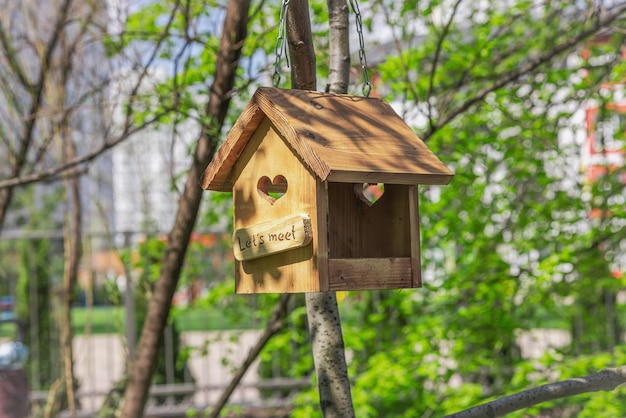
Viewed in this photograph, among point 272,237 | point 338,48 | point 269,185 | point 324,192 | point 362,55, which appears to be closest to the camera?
point 324,192

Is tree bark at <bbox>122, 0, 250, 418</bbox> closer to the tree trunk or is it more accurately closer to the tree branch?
the tree trunk

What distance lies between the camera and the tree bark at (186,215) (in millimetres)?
3201

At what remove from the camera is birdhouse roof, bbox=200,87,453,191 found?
178 cm

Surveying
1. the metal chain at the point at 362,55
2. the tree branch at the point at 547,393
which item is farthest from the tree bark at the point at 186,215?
the tree branch at the point at 547,393

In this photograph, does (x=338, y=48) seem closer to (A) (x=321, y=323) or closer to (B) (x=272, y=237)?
Result: (B) (x=272, y=237)

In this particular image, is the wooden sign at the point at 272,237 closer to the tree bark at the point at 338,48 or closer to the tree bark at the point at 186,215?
the tree bark at the point at 338,48

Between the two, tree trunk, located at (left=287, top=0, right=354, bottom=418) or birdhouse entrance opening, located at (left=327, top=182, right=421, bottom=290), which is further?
tree trunk, located at (left=287, top=0, right=354, bottom=418)

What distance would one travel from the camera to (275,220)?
2.01 m

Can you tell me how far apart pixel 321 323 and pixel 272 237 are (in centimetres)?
40

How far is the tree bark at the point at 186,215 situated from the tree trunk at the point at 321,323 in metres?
0.92

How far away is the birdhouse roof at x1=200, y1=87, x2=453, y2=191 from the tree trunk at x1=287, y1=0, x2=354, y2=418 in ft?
0.73

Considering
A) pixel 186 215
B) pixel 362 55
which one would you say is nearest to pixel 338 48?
pixel 362 55

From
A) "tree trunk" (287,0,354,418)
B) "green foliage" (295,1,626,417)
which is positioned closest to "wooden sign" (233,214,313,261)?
"tree trunk" (287,0,354,418)

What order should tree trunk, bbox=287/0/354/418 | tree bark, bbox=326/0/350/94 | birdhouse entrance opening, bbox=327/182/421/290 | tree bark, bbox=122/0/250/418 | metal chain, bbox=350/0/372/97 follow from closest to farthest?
Result: birdhouse entrance opening, bbox=327/182/421/290
metal chain, bbox=350/0/372/97
tree trunk, bbox=287/0/354/418
tree bark, bbox=326/0/350/94
tree bark, bbox=122/0/250/418
